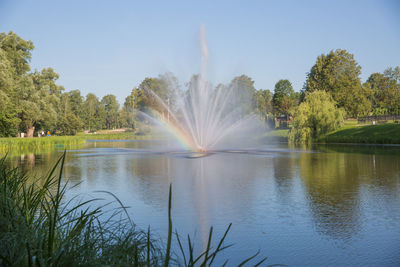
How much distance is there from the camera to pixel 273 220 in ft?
27.1

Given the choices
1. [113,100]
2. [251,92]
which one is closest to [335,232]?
[251,92]

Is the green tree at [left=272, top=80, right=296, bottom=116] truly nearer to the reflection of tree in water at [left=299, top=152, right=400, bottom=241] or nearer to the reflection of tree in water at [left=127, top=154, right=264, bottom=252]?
the reflection of tree in water at [left=299, top=152, right=400, bottom=241]

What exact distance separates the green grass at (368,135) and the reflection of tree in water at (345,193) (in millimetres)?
21960

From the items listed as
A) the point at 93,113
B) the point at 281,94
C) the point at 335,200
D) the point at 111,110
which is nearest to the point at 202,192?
the point at 335,200

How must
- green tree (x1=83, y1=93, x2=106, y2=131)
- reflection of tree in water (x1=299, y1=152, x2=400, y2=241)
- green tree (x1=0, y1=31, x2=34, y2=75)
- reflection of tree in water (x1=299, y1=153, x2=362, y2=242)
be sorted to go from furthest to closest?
1. green tree (x1=83, y1=93, x2=106, y2=131)
2. green tree (x1=0, y1=31, x2=34, y2=75)
3. reflection of tree in water (x1=299, y1=152, x2=400, y2=241)
4. reflection of tree in water (x1=299, y1=153, x2=362, y2=242)

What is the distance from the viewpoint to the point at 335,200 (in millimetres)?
10344

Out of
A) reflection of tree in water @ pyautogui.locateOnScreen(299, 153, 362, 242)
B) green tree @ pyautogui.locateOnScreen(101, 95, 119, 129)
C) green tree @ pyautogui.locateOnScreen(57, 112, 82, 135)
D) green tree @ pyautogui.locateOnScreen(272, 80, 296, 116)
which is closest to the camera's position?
reflection of tree in water @ pyautogui.locateOnScreen(299, 153, 362, 242)

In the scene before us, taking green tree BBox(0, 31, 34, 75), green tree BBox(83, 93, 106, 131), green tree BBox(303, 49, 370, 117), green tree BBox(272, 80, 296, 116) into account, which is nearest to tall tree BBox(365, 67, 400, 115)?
green tree BBox(303, 49, 370, 117)

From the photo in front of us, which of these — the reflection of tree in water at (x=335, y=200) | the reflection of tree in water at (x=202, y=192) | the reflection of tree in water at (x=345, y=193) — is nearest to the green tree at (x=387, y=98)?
the reflection of tree in water at (x=345, y=193)

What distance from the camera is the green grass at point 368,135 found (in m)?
38.3

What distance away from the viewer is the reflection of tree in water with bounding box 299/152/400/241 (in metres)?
7.81

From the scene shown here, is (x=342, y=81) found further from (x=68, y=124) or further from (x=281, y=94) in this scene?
(x=68, y=124)

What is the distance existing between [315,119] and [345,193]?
3883cm

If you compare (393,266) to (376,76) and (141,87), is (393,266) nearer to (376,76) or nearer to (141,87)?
(141,87)
